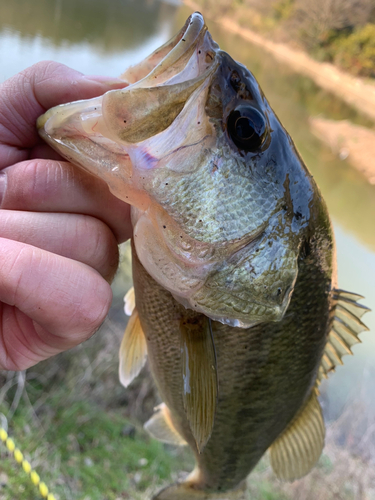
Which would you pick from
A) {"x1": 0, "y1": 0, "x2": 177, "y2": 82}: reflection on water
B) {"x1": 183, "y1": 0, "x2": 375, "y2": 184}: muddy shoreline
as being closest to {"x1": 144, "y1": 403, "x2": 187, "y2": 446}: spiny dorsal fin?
{"x1": 0, "y1": 0, "x2": 177, "y2": 82}: reflection on water

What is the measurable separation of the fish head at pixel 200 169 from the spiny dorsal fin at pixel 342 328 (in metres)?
0.39

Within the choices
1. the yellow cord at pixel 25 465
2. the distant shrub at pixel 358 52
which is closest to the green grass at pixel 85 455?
the yellow cord at pixel 25 465

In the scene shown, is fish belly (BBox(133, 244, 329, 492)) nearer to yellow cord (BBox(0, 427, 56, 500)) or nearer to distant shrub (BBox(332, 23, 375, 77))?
yellow cord (BBox(0, 427, 56, 500))

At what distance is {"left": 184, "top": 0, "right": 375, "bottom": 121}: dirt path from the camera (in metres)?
16.4

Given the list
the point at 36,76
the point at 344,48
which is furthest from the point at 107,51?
the point at 344,48

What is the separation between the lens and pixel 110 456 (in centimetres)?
224

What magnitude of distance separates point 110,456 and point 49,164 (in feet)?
6.76

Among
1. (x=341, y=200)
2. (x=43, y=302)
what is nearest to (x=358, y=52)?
(x=341, y=200)

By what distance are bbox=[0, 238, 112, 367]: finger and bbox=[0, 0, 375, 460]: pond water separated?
3343mm

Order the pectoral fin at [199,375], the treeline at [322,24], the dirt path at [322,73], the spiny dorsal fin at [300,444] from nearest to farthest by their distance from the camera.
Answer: the pectoral fin at [199,375], the spiny dorsal fin at [300,444], the dirt path at [322,73], the treeline at [322,24]

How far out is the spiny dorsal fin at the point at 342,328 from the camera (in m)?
1.20

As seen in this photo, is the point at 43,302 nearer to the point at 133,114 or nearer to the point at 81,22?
the point at 133,114

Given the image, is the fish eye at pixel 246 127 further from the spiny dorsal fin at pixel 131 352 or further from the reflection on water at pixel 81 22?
the reflection on water at pixel 81 22

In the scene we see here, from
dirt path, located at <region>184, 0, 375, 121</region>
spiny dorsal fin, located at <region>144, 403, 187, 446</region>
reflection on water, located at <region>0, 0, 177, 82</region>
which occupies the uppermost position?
dirt path, located at <region>184, 0, 375, 121</region>
